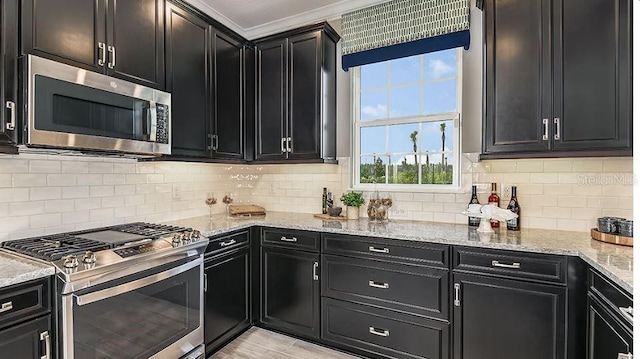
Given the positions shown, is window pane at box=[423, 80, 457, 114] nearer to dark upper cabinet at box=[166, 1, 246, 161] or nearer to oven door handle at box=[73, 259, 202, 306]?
dark upper cabinet at box=[166, 1, 246, 161]

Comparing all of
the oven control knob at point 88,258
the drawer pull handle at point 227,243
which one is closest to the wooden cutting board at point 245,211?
the drawer pull handle at point 227,243

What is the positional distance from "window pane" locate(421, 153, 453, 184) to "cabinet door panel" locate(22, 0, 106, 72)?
8.09 feet

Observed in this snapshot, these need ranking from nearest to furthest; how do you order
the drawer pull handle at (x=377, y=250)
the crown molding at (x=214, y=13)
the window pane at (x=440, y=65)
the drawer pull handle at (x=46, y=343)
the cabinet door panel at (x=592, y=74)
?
the drawer pull handle at (x=46, y=343)
the cabinet door panel at (x=592, y=74)
the drawer pull handle at (x=377, y=250)
the window pane at (x=440, y=65)
the crown molding at (x=214, y=13)

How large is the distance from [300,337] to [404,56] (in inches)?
97.3

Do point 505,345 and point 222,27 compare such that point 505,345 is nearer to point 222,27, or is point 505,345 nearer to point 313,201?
point 313,201

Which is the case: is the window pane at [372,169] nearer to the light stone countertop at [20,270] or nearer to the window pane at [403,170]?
the window pane at [403,170]

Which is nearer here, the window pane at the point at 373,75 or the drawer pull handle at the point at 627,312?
the drawer pull handle at the point at 627,312

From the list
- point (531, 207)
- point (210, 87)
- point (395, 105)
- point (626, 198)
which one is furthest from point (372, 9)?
point (626, 198)

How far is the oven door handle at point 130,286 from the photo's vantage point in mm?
1563

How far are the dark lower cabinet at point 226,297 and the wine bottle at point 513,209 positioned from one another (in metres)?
2.04

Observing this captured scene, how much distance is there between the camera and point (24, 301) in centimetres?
142

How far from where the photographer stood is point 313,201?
332cm

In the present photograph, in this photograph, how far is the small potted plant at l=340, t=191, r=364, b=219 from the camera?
9.55 feet

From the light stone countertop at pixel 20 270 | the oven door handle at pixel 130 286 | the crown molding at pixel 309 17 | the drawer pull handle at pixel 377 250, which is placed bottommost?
the oven door handle at pixel 130 286
